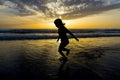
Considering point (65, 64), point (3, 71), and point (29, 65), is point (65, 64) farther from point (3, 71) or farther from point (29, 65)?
point (3, 71)

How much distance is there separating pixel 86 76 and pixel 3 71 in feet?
10.1

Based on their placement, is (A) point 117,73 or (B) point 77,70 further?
(B) point 77,70

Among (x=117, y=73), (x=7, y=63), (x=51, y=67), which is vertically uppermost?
(x=7, y=63)

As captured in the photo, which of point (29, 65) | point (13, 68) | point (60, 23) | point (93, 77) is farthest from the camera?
point (60, 23)

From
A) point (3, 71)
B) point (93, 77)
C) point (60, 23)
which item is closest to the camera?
point (93, 77)

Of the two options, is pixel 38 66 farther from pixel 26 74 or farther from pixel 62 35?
pixel 62 35

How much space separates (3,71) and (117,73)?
419 centimetres

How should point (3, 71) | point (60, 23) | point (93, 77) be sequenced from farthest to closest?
point (60, 23), point (3, 71), point (93, 77)

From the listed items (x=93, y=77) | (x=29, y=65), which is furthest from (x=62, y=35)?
(x=93, y=77)

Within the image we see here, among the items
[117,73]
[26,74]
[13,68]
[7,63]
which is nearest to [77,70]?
[117,73]

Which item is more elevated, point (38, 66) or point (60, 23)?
point (60, 23)

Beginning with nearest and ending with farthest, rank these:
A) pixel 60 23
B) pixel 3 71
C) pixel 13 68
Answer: pixel 3 71 → pixel 13 68 → pixel 60 23

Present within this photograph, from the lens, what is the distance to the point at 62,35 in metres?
9.76

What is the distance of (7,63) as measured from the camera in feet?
28.8
